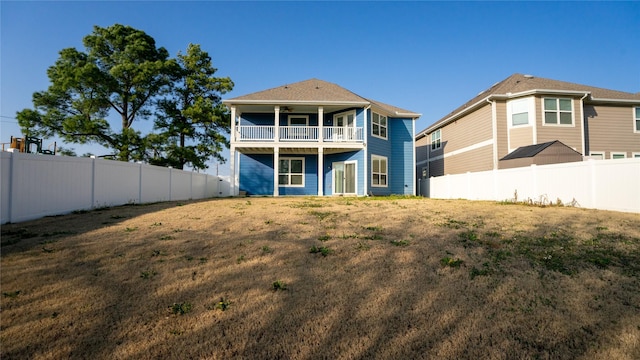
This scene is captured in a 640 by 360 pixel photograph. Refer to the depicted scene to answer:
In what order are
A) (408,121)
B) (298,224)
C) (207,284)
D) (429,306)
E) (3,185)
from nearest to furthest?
(429,306)
(207,284)
(3,185)
(298,224)
(408,121)

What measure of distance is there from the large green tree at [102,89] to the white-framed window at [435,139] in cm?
1987

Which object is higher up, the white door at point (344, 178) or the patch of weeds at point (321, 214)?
the white door at point (344, 178)

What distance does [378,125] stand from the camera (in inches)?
724

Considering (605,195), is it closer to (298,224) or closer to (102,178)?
(298,224)

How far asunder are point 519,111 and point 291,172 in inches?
524

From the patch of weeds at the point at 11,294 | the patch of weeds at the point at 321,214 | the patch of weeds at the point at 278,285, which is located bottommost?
the patch of weeds at the point at 278,285

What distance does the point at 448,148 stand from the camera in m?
21.0

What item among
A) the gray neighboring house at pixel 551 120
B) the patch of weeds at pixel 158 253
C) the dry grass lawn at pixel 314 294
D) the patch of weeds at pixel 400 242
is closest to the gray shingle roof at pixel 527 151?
Answer: the gray neighboring house at pixel 551 120

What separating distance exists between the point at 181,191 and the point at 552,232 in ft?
47.6

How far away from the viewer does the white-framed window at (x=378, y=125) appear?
18062mm

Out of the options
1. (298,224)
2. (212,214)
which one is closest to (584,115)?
(298,224)

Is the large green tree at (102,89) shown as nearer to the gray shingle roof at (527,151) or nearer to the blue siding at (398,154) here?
A: the blue siding at (398,154)

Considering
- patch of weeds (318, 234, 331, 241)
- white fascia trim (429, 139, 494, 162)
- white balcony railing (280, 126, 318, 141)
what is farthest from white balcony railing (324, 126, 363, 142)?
patch of weeds (318, 234, 331, 241)

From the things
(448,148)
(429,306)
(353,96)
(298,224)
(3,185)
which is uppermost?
(353,96)
